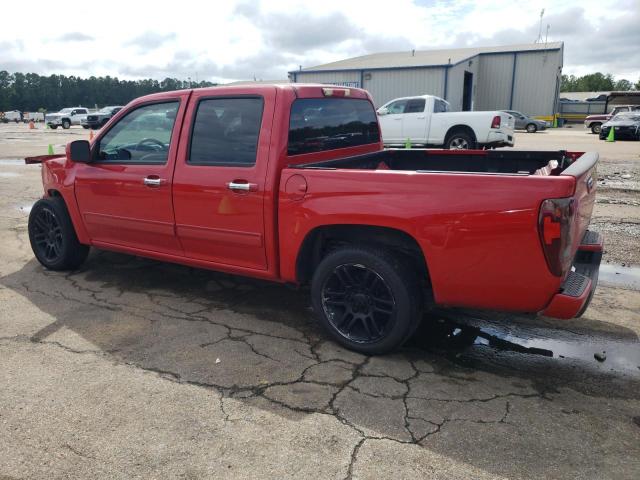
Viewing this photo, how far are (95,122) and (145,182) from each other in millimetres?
36742

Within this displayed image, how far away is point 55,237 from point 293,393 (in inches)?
141

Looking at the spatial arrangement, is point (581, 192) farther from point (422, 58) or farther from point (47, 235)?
point (422, 58)

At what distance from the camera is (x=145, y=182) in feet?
14.1

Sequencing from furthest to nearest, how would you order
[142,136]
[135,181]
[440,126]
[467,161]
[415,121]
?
[415,121] → [440,126] → [467,161] → [142,136] → [135,181]

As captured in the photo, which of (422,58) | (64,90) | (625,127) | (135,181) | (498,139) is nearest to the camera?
(135,181)

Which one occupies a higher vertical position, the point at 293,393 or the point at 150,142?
the point at 150,142

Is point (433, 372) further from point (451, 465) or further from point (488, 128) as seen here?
point (488, 128)

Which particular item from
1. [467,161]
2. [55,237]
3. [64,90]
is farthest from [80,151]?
[64,90]

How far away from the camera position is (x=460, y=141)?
49.2 feet

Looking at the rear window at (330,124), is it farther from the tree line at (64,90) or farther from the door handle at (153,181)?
the tree line at (64,90)

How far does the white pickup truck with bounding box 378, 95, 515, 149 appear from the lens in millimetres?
14594

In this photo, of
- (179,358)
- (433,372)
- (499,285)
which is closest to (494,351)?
(433,372)

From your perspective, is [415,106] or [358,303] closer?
[358,303]

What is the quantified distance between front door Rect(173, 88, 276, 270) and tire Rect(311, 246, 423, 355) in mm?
593
